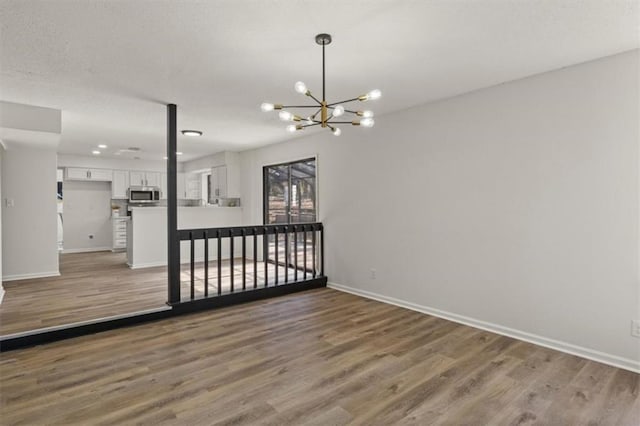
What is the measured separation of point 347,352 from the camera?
9.41ft

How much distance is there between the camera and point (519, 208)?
316cm

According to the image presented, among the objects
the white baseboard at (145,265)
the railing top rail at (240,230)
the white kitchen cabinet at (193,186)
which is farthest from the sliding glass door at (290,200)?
the white kitchen cabinet at (193,186)

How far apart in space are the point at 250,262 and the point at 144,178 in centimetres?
417

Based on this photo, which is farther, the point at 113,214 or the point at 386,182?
the point at 113,214

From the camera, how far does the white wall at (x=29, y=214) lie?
5.15m

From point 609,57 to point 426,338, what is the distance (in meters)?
2.75

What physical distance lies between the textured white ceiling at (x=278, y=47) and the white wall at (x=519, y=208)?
0.98 feet

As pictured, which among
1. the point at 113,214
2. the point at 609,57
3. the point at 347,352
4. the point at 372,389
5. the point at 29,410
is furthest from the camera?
the point at 113,214

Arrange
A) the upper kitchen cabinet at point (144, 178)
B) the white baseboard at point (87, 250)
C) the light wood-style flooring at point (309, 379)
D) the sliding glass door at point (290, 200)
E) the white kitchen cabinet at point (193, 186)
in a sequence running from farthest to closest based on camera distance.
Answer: the white kitchen cabinet at point (193, 186)
the upper kitchen cabinet at point (144, 178)
the white baseboard at point (87, 250)
the sliding glass door at point (290, 200)
the light wood-style flooring at point (309, 379)

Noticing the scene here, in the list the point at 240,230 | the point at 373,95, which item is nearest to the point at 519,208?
the point at 373,95

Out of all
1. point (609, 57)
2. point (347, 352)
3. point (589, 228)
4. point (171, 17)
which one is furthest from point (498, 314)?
point (171, 17)

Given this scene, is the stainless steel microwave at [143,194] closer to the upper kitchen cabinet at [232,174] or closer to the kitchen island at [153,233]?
the kitchen island at [153,233]

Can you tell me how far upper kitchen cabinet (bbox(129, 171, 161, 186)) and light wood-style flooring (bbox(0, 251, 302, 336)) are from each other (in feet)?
9.05

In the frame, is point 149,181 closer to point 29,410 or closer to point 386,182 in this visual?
point 386,182
